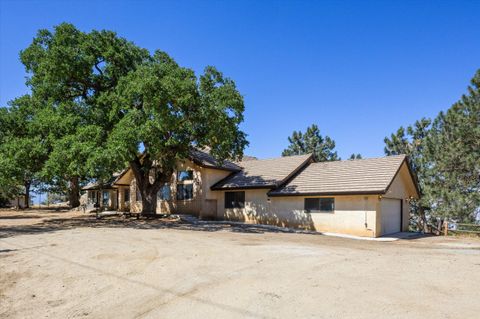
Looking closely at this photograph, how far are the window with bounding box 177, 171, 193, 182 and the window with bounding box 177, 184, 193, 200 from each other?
0.51m

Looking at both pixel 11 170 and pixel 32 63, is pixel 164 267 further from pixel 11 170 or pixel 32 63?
pixel 32 63

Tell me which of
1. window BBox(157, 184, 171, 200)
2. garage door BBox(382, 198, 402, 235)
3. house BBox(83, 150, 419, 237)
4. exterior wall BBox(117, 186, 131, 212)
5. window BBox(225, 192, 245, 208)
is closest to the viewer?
house BBox(83, 150, 419, 237)

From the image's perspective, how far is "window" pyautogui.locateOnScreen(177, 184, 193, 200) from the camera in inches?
1166

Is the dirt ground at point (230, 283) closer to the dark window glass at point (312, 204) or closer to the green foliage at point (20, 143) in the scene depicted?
the green foliage at point (20, 143)

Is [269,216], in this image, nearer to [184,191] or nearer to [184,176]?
[184,191]

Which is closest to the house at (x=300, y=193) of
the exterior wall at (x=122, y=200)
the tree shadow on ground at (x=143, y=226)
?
the exterior wall at (x=122, y=200)

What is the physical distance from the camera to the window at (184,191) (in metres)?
29.6

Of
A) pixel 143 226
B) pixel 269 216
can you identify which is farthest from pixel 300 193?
pixel 143 226

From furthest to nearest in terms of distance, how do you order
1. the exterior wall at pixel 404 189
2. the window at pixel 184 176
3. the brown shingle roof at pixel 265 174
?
the window at pixel 184 176 < the brown shingle roof at pixel 265 174 < the exterior wall at pixel 404 189

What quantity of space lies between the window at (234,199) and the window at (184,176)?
3.54 metres

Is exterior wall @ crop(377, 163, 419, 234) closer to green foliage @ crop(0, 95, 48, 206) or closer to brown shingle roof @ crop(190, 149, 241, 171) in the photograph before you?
brown shingle roof @ crop(190, 149, 241, 171)

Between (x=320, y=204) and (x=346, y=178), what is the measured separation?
7.63 ft

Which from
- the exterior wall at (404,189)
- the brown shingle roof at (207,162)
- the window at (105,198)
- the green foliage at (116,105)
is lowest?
the window at (105,198)

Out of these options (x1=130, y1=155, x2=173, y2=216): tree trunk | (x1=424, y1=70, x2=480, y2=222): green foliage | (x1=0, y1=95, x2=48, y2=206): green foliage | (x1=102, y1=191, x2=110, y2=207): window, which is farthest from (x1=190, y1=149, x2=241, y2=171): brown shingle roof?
(x1=424, y1=70, x2=480, y2=222): green foliage
